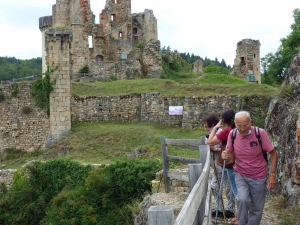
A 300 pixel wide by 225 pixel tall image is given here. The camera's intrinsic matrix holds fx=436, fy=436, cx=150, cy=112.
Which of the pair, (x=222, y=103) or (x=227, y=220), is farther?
(x=222, y=103)

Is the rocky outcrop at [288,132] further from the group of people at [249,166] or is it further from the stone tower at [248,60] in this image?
the stone tower at [248,60]

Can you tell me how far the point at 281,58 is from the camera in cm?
3728

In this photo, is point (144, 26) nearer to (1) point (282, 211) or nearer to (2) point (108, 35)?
(2) point (108, 35)

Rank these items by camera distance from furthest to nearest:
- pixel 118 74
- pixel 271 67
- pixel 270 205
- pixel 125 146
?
pixel 271 67 < pixel 118 74 < pixel 125 146 < pixel 270 205

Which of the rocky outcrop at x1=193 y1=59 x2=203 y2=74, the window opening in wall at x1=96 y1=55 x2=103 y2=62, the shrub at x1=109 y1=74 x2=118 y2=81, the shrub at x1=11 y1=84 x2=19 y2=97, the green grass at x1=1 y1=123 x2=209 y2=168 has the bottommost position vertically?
the green grass at x1=1 y1=123 x2=209 y2=168

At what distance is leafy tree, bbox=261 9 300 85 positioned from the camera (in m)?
35.1

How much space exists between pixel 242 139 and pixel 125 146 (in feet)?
43.5

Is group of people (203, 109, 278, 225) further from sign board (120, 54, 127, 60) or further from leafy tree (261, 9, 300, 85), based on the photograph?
sign board (120, 54, 127, 60)

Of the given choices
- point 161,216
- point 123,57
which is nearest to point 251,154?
point 161,216

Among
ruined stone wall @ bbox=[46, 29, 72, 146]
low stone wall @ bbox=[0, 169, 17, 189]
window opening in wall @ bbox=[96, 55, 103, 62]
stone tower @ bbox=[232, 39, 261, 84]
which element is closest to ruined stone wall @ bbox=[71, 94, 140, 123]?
ruined stone wall @ bbox=[46, 29, 72, 146]

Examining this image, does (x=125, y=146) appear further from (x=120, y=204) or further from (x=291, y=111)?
(x=291, y=111)

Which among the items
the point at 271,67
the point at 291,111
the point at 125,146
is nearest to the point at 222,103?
the point at 125,146

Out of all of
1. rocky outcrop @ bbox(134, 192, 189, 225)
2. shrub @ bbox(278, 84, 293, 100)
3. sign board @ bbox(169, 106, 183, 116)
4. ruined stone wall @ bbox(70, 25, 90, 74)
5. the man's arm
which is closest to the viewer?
the man's arm

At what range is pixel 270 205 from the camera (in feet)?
26.6
